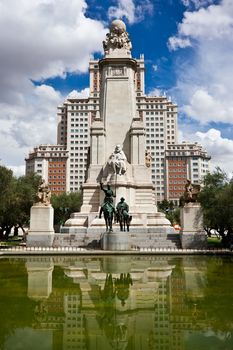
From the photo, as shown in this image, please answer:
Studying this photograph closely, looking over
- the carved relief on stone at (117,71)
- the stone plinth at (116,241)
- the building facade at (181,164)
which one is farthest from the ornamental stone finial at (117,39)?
the building facade at (181,164)

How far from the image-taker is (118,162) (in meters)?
34.3

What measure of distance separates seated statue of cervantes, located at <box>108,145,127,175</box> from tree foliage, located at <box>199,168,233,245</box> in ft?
35.2

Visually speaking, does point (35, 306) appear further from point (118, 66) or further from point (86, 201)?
point (118, 66)

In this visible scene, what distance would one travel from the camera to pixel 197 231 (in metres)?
28.4

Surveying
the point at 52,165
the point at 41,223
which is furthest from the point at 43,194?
the point at 52,165

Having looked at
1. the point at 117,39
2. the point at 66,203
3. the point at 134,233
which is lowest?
the point at 134,233

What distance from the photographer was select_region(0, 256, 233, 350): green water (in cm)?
639

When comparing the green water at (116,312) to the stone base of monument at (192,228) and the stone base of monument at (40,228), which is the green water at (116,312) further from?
the stone base of monument at (40,228)

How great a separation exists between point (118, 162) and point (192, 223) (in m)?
9.75

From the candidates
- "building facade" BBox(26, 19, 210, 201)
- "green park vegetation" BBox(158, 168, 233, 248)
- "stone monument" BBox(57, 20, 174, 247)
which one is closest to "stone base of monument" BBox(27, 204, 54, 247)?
"stone monument" BBox(57, 20, 174, 247)

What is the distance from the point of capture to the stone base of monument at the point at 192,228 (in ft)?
91.4

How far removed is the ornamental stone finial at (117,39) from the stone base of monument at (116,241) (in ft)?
79.7

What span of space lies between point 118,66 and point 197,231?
2139 cm

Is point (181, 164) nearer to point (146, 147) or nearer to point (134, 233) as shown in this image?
point (146, 147)
